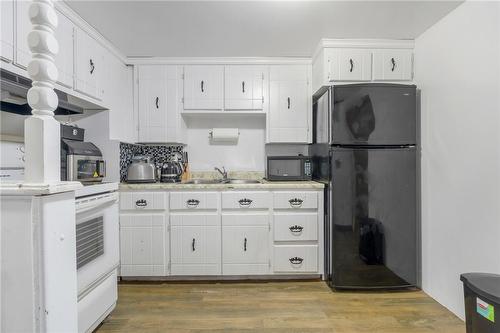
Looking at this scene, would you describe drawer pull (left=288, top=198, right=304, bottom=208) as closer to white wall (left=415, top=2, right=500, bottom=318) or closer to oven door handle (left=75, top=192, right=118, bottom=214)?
white wall (left=415, top=2, right=500, bottom=318)

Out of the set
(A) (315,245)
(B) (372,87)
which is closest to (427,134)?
(B) (372,87)

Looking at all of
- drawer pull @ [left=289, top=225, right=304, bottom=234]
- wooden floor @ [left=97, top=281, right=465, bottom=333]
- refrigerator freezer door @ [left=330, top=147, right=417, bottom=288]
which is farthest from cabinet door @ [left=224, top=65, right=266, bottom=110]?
wooden floor @ [left=97, top=281, right=465, bottom=333]

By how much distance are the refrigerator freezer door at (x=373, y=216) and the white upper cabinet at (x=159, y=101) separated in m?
1.71

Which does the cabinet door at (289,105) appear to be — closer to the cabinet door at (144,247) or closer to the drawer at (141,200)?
the drawer at (141,200)

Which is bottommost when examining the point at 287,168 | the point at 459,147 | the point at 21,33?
the point at 287,168

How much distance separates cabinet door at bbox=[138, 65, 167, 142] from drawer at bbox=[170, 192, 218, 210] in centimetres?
75

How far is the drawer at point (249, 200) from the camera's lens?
2438 millimetres

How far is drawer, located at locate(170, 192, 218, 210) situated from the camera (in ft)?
7.95

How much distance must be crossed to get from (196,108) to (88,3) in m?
1.23

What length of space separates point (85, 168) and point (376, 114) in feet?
8.07

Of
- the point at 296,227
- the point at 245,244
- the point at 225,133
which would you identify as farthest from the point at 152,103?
the point at 296,227

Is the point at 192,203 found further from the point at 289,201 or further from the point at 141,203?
the point at 289,201

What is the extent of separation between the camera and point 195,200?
2428mm

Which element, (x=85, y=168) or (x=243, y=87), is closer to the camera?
(x=85, y=168)
